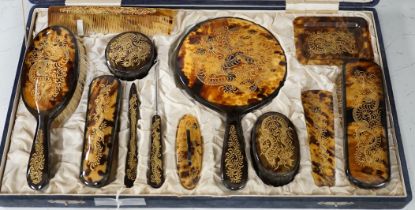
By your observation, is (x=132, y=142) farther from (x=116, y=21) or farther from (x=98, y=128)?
(x=116, y=21)

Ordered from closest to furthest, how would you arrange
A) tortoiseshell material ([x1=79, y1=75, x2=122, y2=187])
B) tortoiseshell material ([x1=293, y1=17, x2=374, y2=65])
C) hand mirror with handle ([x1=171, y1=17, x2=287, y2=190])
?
tortoiseshell material ([x1=79, y1=75, x2=122, y2=187]) → hand mirror with handle ([x1=171, y1=17, x2=287, y2=190]) → tortoiseshell material ([x1=293, y1=17, x2=374, y2=65])

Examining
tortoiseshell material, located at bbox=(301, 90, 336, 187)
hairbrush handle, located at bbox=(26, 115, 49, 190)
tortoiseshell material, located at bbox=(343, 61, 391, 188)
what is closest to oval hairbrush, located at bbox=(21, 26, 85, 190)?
hairbrush handle, located at bbox=(26, 115, 49, 190)

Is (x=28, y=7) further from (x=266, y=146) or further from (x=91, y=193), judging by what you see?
(x=266, y=146)

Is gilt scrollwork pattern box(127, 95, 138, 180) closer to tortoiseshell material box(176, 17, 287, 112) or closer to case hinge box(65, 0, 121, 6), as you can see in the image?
tortoiseshell material box(176, 17, 287, 112)

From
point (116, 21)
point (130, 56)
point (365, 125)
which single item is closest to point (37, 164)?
point (130, 56)

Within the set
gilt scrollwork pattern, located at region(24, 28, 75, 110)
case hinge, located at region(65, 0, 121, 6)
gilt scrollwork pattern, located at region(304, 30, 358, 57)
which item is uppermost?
case hinge, located at region(65, 0, 121, 6)

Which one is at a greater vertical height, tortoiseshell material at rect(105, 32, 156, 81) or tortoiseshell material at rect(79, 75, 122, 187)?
tortoiseshell material at rect(105, 32, 156, 81)
